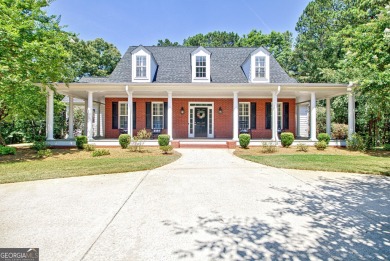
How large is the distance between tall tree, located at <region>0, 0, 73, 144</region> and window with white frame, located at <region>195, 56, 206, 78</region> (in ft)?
25.3

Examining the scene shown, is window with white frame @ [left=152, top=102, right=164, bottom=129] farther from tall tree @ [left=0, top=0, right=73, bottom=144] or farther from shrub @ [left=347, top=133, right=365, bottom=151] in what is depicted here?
shrub @ [left=347, top=133, right=365, bottom=151]

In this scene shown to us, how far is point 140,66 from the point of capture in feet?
50.7

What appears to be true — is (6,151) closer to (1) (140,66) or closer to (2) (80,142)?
(2) (80,142)

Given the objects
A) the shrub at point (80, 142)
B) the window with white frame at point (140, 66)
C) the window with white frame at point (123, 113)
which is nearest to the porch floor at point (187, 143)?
the shrub at point (80, 142)

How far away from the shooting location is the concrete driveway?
9.52ft

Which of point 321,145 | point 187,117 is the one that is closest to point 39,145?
point 187,117

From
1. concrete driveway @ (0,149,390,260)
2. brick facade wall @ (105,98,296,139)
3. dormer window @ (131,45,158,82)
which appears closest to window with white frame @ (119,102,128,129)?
brick facade wall @ (105,98,296,139)

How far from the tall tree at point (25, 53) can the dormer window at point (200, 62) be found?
7.42m

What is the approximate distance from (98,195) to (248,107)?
13.7m

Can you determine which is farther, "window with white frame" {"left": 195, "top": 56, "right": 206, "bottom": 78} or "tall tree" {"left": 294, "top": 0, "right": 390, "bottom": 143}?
"window with white frame" {"left": 195, "top": 56, "right": 206, "bottom": 78}

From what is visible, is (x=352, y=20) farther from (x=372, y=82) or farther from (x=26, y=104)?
(x=26, y=104)

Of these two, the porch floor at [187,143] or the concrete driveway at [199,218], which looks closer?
the concrete driveway at [199,218]

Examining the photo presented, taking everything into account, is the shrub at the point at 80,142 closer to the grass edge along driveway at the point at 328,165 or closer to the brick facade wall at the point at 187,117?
the brick facade wall at the point at 187,117

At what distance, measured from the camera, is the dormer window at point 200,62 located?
15398 mm
